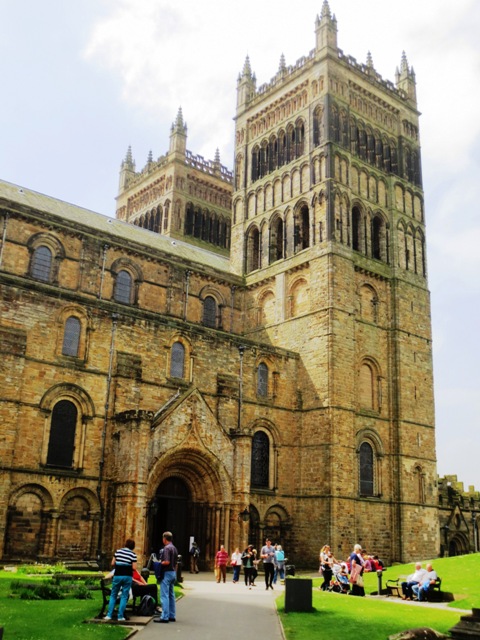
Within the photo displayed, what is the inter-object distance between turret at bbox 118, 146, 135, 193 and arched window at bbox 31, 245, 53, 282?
33726 millimetres

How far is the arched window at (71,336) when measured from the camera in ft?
109

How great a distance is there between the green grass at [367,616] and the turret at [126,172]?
53510mm

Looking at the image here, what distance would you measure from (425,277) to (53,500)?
103 feet

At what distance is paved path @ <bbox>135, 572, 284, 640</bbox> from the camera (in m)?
14.5

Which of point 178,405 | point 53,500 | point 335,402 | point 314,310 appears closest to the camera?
point 53,500

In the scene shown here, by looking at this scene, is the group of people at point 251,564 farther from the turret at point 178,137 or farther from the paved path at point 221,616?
the turret at point 178,137

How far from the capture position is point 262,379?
136 feet

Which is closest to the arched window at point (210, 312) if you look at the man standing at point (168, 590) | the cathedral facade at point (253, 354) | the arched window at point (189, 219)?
the cathedral facade at point (253, 354)

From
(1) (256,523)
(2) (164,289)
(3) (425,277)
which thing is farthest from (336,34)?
(1) (256,523)

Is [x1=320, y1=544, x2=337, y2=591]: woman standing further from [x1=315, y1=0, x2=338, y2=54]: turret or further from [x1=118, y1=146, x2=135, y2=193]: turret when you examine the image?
[x1=118, y1=146, x2=135, y2=193]: turret

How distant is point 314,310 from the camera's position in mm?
43125

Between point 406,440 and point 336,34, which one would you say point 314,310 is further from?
point 336,34

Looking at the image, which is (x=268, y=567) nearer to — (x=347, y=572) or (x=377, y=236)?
(x=347, y=572)

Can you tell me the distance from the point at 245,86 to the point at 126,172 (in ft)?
67.2
